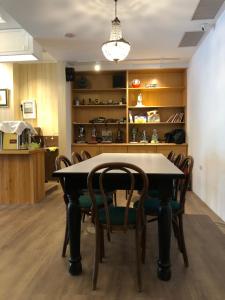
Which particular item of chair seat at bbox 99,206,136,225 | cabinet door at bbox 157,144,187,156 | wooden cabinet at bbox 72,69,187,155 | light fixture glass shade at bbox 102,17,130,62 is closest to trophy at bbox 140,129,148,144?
wooden cabinet at bbox 72,69,187,155

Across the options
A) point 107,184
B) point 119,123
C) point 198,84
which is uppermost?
point 198,84

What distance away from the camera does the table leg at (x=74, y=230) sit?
2111 mm

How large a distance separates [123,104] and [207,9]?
3.01 metres

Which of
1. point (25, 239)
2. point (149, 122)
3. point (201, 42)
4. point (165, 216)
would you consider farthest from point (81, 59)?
point (165, 216)

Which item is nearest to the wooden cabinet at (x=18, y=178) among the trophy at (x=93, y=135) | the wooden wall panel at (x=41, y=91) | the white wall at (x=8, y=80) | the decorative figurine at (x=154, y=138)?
the trophy at (x=93, y=135)

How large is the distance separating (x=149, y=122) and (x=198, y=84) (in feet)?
5.01

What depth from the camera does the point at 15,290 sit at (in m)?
1.93

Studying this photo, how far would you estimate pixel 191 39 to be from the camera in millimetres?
4562

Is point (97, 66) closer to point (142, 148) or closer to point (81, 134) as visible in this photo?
point (81, 134)

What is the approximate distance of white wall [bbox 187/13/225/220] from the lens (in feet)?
12.0

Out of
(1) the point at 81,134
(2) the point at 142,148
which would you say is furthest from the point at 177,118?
(1) the point at 81,134

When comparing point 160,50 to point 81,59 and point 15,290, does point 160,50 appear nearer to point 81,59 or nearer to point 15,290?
point 81,59

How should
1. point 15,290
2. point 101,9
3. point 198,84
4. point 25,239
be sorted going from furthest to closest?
point 198,84 < point 101,9 < point 25,239 < point 15,290

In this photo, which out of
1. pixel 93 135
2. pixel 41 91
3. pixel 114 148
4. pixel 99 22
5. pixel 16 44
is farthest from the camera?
pixel 41 91
